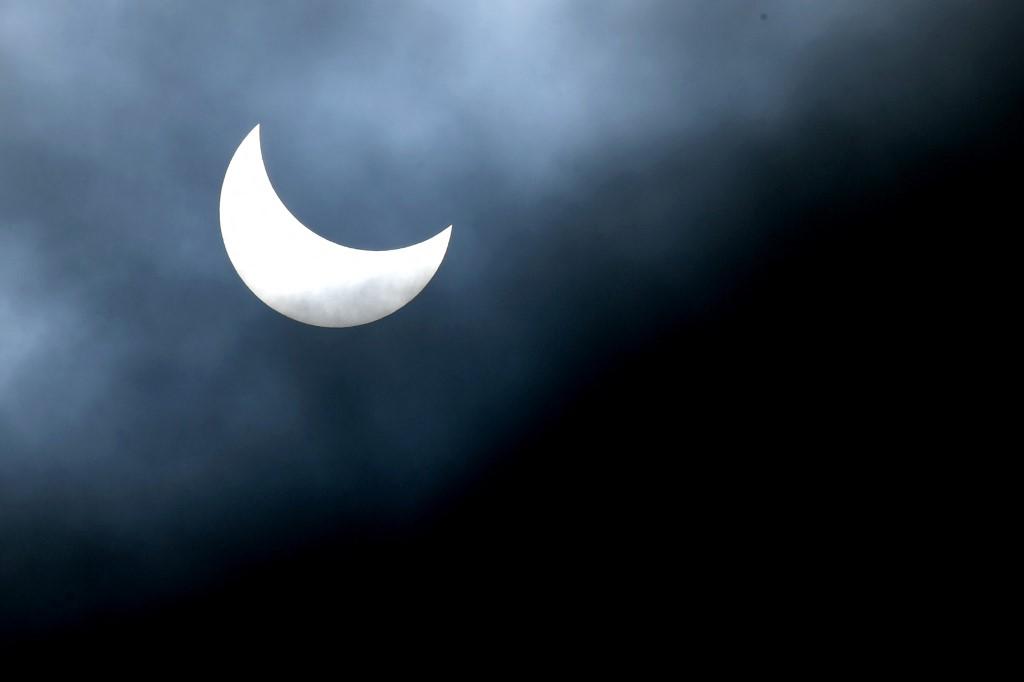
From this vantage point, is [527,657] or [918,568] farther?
[527,657]

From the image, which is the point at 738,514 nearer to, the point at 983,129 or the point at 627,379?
the point at 627,379

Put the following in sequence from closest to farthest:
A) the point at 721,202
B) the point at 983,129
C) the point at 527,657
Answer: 1. the point at 983,129
2. the point at 721,202
3. the point at 527,657

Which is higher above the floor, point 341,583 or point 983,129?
point 983,129

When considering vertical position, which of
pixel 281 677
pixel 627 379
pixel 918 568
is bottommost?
pixel 918 568

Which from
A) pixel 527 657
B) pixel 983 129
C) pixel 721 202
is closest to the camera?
pixel 983 129

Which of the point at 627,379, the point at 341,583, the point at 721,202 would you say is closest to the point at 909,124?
the point at 721,202

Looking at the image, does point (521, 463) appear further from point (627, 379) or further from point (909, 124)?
point (909, 124)
